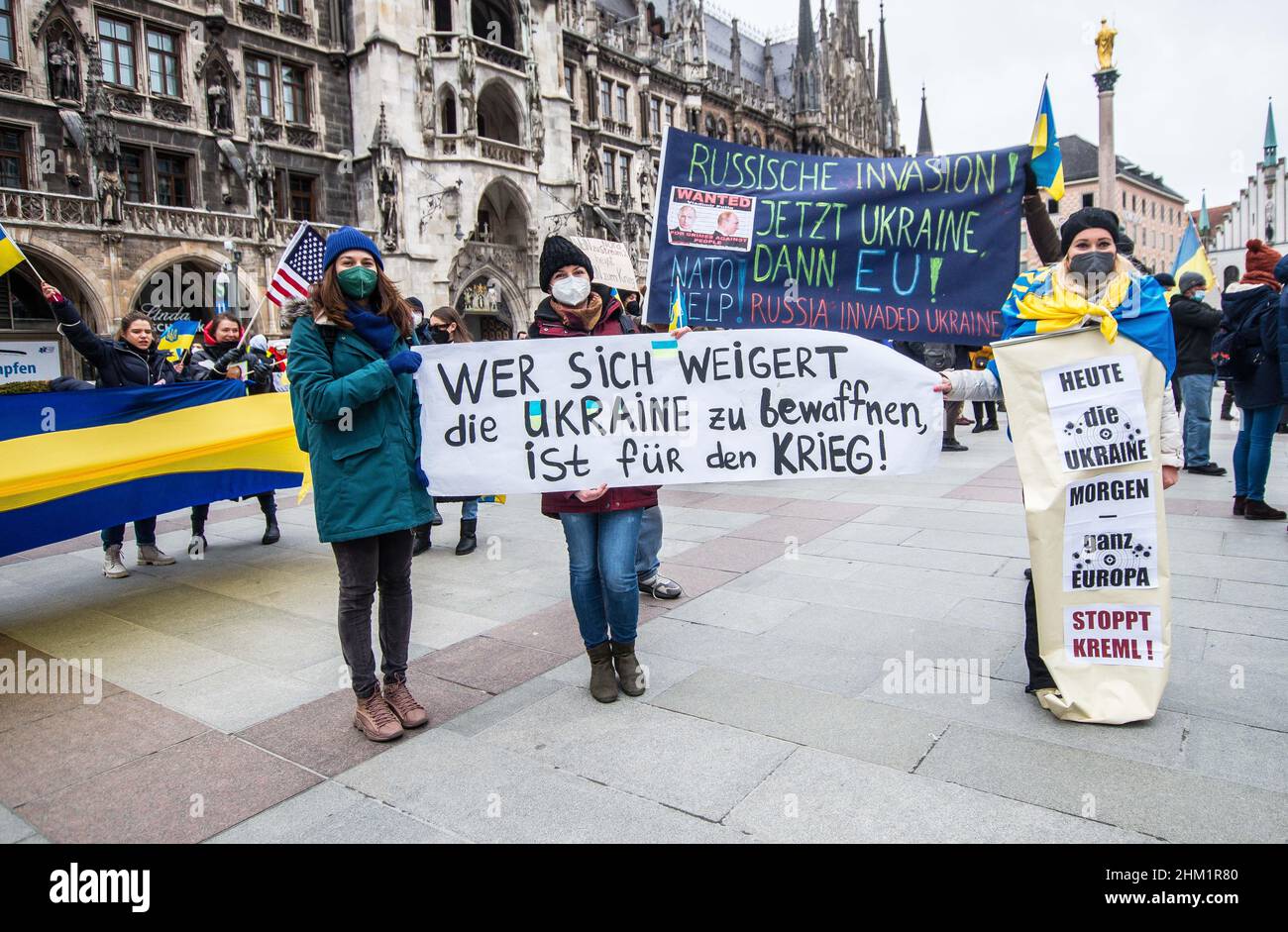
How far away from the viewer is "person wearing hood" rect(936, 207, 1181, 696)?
3.54 metres

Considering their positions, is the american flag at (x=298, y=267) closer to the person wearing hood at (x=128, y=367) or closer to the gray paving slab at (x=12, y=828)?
the person wearing hood at (x=128, y=367)

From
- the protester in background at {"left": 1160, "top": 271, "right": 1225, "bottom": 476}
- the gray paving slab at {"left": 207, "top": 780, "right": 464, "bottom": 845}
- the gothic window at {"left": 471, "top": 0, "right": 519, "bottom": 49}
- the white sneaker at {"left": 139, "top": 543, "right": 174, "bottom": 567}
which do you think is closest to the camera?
the gray paving slab at {"left": 207, "top": 780, "right": 464, "bottom": 845}

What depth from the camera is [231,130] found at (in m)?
25.2

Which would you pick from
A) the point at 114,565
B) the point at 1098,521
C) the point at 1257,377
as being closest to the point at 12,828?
Answer: the point at 114,565

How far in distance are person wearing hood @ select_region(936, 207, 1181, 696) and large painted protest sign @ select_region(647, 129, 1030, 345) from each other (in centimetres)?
88

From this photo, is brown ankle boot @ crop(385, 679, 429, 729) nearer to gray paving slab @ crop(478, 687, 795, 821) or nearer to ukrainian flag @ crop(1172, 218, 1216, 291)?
gray paving slab @ crop(478, 687, 795, 821)

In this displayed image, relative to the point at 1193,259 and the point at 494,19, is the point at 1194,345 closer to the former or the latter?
the point at 1193,259

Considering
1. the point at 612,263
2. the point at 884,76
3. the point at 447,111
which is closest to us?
the point at 612,263

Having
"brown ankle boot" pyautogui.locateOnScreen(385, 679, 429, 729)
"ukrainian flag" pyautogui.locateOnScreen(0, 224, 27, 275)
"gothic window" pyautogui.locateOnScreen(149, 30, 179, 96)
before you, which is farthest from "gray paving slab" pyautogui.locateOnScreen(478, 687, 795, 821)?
"gothic window" pyautogui.locateOnScreen(149, 30, 179, 96)

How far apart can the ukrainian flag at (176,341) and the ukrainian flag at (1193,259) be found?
10.4m

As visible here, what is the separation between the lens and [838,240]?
4.83m

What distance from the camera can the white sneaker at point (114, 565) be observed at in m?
6.57

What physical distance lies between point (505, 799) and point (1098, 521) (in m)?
2.63

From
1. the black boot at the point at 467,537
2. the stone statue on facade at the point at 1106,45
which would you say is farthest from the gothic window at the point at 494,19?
the black boot at the point at 467,537
